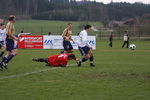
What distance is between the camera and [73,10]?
9312cm

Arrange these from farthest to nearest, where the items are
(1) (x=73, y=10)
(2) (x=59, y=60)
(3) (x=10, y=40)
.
→ (1) (x=73, y=10), (2) (x=59, y=60), (3) (x=10, y=40)

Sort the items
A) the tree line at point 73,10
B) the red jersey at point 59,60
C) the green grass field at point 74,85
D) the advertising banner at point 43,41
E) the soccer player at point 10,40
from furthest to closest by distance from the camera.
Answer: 1. the tree line at point 73,10
2. the advertising banner at point 43,41
3. the red jersey at point 59,60
4. the soccer player at point 10,40
5. the green grass field at point 74,85

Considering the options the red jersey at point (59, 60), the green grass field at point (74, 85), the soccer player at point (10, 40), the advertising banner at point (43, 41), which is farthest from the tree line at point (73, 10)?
the green grass field at point (74, 85)

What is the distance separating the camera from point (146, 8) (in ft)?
287

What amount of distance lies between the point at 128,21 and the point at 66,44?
221 ft

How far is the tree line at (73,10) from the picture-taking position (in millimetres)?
89062

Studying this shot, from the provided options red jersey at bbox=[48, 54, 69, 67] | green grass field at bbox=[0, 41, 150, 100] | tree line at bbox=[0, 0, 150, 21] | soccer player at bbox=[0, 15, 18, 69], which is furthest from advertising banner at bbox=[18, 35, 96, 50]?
tree line at bbox=[0, 0, 150, 21]

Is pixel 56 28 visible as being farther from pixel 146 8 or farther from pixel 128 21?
pixel 146 8

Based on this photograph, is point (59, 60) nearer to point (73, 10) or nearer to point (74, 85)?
point (74, 85)

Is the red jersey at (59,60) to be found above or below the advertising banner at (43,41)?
above

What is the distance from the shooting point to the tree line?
8906cm

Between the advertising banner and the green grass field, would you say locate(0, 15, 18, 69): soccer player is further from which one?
the advertising banner

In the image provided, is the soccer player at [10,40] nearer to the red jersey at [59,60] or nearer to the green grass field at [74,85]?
the green grass field at [74,85]

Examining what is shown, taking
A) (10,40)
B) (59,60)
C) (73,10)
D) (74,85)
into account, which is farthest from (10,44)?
(73,10)
